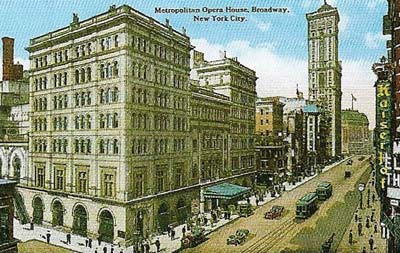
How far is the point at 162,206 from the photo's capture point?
19.2 m

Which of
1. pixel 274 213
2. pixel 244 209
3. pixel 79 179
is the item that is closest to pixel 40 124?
pixel 79 179

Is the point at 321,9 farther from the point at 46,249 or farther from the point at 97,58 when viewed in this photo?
the point at 46,249

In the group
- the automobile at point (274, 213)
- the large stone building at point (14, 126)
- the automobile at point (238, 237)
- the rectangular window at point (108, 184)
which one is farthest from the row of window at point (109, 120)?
the automobile at point (274, 213)

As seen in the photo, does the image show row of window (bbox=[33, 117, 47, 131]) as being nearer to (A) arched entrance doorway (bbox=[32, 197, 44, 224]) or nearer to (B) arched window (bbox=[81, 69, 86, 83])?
(B) arched window (bbox=[81, 69, 86, 83])

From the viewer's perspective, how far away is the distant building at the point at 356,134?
21945mm

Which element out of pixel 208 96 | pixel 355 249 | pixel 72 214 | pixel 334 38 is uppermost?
pixel 334 38

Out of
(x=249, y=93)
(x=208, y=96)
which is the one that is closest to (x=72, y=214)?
(x=208, y=96)

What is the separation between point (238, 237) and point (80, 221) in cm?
644

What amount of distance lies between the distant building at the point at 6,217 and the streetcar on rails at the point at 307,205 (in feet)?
40.3

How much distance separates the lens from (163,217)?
19.3 m

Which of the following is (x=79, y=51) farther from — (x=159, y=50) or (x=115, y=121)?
(x=115, y=121)

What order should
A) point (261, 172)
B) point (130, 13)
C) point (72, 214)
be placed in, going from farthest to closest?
point (261, 172) → point (72, 214) → point (130, 13)

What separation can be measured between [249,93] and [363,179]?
794 centimetres

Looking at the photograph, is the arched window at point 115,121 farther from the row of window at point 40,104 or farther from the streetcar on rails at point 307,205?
the streetcar on rails at point 307,205
